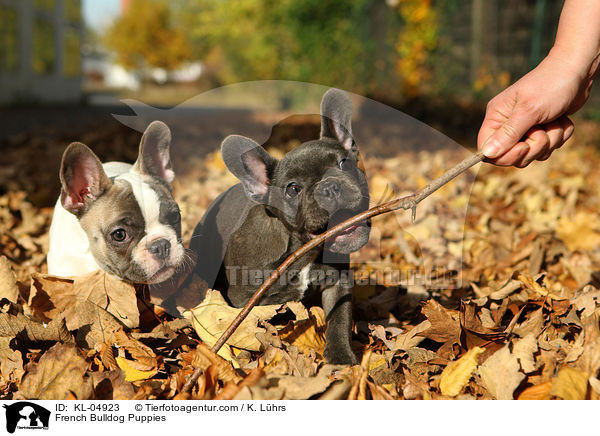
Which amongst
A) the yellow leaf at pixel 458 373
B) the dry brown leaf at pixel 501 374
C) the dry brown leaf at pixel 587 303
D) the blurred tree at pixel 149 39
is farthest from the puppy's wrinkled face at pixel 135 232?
the blurred tree at pixel 149 39

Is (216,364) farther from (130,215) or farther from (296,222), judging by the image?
(130,215)

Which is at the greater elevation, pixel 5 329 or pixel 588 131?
pixel 588 131

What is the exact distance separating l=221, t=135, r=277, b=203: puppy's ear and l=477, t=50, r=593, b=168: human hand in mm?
795

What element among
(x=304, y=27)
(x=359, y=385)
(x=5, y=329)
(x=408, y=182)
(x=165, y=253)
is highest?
(x=304, y=27)

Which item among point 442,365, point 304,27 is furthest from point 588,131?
point 304,27

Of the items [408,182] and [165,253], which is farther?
[408,182]

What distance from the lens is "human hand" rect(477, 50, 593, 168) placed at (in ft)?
7.02

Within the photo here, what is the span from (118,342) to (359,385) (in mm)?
923

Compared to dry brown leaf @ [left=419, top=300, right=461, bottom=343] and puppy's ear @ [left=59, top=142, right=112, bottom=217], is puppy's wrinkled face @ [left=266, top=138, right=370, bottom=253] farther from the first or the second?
puppy's ear @ [left=59, top=142, right=112, bottom=217]

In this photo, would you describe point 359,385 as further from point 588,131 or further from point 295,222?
point 588,131

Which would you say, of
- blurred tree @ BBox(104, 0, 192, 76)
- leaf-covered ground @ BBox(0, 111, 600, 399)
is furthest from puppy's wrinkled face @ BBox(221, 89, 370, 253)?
blurred tree @ BBox(104, 0, 192, 76)

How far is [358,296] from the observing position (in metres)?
2.86

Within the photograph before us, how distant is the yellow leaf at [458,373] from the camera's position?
74.2 inches
